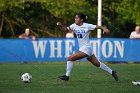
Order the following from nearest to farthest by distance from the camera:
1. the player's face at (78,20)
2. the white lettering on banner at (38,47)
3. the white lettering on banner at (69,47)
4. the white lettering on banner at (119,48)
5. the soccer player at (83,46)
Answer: the soccer player at (83,46), the player's face at (78,20), the white lettering on banner at (38,47), the white lettering on banner at (69,47), the white lettering on banner at (119,48)

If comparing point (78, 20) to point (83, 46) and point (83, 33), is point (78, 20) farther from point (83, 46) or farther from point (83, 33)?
point (83, 46)

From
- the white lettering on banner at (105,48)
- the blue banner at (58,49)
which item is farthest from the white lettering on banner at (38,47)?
the white lettering on banner at (105,48)

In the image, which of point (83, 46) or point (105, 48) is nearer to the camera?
point (83, 46)

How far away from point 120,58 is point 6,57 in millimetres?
5806

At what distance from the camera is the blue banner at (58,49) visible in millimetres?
27422

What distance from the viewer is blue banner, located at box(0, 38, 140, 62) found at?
27.4 metres

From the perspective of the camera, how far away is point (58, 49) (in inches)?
1096

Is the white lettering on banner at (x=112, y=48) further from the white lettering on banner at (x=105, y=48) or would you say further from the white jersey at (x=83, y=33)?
the white jersey at (x=83, y=33)

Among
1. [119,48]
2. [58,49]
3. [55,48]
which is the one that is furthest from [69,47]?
[119,48]

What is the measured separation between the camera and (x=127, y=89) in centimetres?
1371

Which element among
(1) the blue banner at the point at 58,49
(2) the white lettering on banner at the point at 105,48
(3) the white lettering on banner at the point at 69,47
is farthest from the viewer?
(2) the white lettering on banner at the point at 105,48

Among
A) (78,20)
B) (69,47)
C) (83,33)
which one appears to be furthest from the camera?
(69,47)

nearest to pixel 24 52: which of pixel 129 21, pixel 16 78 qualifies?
pixel 16 78

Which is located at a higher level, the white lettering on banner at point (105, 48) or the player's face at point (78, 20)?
the player's face at point (78, 20)
